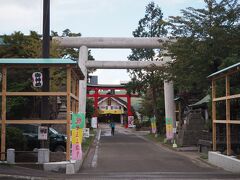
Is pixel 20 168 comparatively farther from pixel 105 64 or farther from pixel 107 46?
pixel 105 64

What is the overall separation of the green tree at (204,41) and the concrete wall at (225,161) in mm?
6708

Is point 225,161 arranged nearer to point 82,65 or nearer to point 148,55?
point 82,65

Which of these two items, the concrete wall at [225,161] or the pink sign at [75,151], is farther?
the pink sign at [75,151]

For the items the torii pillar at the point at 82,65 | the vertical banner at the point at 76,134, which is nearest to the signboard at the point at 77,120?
the vertical banner at the point at 76,134

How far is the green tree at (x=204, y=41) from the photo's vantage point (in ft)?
91.6

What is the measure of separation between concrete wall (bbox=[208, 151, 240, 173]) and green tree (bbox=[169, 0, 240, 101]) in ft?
22.0

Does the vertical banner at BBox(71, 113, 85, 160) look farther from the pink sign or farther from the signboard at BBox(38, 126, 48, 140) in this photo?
the signboard at BBox(38, 126, 48, 140)

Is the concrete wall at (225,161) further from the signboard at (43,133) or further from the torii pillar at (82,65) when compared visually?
the torii pillar at (82,65)

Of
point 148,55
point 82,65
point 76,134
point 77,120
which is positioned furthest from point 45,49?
point 148,55

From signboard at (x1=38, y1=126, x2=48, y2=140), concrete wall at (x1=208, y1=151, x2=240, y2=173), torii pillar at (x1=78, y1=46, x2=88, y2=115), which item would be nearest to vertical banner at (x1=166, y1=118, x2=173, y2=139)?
torii pillar at (x1=78, y1=46, x2=88, y2=115)

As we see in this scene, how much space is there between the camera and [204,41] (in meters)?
28.8

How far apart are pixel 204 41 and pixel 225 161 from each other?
10.6 meters

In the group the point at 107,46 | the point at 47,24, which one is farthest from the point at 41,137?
the point at 107,46

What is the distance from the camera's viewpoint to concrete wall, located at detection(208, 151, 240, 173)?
18.4m
